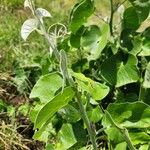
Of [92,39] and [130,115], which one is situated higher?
[92,39]

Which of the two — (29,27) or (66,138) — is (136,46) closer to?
(66,138)

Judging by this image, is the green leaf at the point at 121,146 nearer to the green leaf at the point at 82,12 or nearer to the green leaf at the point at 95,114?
the green leaf at the point at 95,114

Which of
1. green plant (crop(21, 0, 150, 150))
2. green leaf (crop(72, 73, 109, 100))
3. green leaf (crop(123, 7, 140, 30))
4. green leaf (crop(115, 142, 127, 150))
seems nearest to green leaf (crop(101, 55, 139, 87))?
green plant (crop(21, 0, 150, 150))

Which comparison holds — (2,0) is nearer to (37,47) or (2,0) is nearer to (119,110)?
(37,47)

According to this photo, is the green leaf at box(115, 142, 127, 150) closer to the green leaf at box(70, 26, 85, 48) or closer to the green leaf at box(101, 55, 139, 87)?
the green leaf at box(101, 55, 139, 87)

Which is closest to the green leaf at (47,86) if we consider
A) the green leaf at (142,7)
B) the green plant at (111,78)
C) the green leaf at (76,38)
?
the green plant at (111,78)

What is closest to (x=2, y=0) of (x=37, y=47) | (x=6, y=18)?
(x=6, y=18)

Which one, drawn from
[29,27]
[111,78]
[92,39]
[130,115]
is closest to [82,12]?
[92,39]
